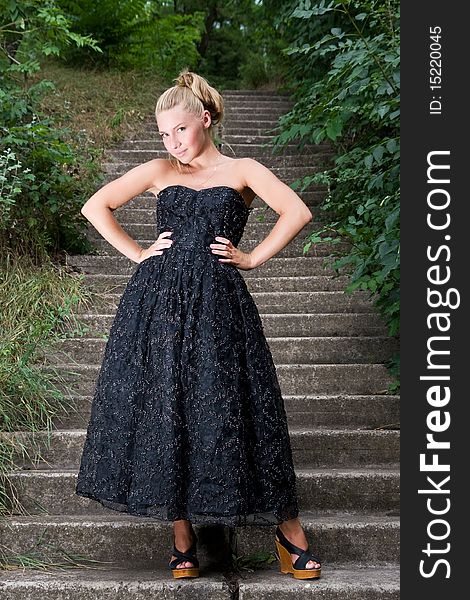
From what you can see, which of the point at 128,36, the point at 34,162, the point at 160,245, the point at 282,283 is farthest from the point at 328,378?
the point at 128,36

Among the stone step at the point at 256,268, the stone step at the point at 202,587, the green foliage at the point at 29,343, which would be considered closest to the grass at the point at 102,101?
the stone step at the point at 256,268

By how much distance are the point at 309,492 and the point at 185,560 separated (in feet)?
2.29

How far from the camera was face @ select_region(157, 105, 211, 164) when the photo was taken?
2.57 m

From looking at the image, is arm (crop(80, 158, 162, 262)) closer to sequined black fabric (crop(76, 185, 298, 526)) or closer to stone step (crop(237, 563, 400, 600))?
sequined black fabric (crop(76, 185, 298, 526))

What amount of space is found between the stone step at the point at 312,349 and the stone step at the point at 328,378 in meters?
0.19

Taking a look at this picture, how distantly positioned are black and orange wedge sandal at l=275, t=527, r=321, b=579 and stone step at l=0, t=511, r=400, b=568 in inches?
8.5

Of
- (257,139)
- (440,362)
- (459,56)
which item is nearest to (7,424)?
(440,362)

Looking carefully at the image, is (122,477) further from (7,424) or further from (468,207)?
(468,207)

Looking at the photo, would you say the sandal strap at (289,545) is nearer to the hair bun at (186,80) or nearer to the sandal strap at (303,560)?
the sandal strap at (303,560)

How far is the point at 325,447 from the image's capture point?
347 centimetres

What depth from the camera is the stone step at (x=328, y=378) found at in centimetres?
393

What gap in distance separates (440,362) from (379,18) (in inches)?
68.5

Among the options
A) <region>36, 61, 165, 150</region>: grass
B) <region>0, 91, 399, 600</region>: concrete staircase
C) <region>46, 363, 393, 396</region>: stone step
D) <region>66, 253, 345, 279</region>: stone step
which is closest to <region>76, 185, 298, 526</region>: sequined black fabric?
<region>0, 91, 399, 600</region>: concrete staircase

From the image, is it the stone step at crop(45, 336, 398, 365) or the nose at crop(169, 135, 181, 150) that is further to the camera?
the stone step at crop(45, 336, 398, 365)
